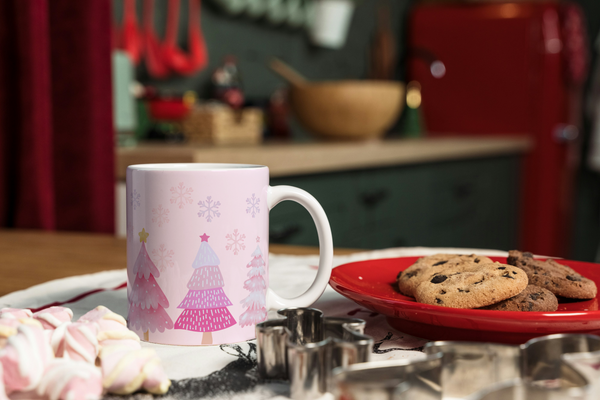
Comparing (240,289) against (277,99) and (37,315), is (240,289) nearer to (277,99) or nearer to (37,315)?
(37,315)

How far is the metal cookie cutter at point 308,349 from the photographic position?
0.32 m

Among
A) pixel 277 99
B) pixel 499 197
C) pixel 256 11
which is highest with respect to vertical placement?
pixel 256 11

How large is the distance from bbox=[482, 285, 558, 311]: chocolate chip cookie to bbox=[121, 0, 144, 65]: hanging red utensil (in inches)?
60.4

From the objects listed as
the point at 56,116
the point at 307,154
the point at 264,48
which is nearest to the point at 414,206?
the point at 307,154

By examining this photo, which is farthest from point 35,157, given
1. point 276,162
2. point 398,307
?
point 398,307

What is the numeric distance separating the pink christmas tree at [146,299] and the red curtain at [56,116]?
0.85 metres

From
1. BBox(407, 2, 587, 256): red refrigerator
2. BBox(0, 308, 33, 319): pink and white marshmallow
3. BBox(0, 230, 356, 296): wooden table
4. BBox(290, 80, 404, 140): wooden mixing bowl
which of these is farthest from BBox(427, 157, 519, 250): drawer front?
BBox(0, 308, 33, 319): pink and white marshmallow

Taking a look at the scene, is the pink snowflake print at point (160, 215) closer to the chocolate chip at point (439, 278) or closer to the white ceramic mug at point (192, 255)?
the white ceramic mug at point (192, 255)

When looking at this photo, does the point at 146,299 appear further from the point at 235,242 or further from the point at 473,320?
the point at 473,320

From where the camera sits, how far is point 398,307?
412 mm

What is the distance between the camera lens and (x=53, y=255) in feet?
2.67

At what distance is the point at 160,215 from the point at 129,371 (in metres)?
0.13

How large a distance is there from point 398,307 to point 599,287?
0.21m

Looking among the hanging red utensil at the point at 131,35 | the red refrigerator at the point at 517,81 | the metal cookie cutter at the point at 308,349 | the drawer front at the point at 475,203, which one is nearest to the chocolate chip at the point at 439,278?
the metal cookie cutter at the point at 308,349
